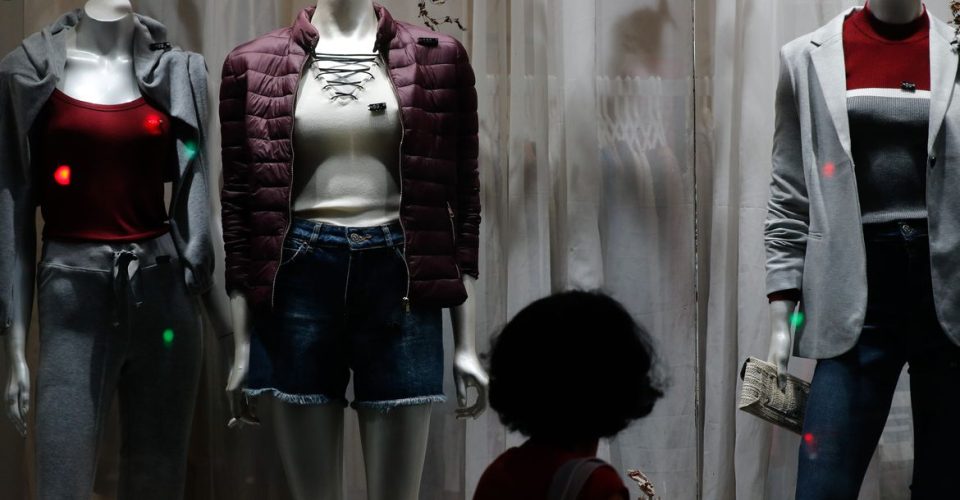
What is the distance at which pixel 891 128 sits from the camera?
7.84 feet

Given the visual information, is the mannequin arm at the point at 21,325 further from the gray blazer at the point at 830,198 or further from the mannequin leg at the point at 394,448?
the gray blazer at the point at 830,198

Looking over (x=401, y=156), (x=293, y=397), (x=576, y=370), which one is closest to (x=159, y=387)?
(x=293, y=397)

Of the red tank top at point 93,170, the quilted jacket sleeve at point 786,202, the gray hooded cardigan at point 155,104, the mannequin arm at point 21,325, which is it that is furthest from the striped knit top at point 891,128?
the mannequin arm at point 21,325

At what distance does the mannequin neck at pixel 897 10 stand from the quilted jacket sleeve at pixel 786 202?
0.70 feet

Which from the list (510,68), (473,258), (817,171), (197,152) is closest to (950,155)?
(817,171)

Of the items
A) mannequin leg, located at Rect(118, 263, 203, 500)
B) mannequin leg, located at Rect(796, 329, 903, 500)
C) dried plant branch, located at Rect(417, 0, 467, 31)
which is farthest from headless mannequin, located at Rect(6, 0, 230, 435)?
mannequin leg, located at Rect(796, 329, 903, 500)

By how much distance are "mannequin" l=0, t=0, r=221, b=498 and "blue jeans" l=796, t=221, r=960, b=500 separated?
54.1 inches

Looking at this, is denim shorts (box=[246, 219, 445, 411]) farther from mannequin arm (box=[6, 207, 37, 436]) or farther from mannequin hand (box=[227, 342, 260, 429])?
mannequin arm (box=[6, 207, 37, 436])

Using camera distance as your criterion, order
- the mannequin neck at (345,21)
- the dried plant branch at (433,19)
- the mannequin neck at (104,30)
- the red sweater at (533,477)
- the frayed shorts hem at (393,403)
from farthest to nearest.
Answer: the dried plant branch at (433,19) < the mannequin neck at (104,30) < the mannequin neck at (345,21) < the frayed shorts hem at (393,403) < the red sweater at (533,477)

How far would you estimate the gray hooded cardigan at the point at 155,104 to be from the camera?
2590 millimetres

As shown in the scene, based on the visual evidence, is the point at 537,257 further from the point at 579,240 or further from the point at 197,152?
the point at 197,152

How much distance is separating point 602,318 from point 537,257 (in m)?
1.41

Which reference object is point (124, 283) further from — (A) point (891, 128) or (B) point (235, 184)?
(A) point (891, 128)

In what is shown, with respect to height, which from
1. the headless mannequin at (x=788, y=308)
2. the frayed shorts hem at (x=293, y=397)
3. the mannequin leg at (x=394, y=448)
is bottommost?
the mannequin leg at (x=394, y=448)
